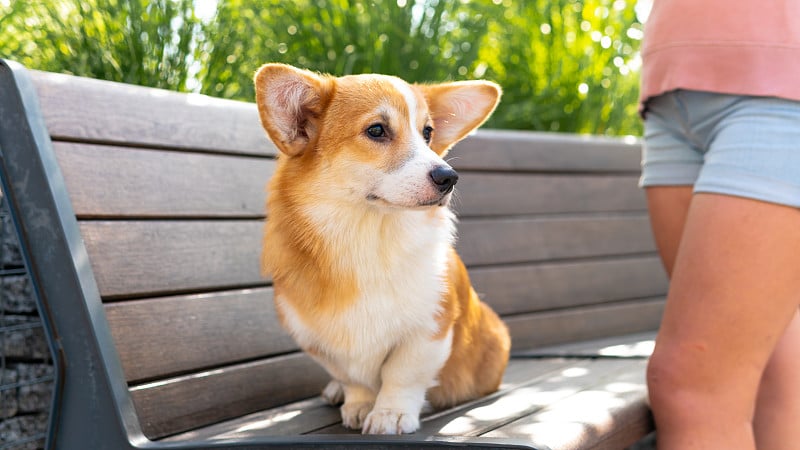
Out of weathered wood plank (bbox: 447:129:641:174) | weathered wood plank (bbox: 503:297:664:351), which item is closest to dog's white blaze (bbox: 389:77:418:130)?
weathered wood plank (bbox: 447:129:641:174)

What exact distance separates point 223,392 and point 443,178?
29.0 inches

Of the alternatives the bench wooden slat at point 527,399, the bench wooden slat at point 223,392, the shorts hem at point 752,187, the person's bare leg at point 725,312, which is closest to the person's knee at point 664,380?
the person's bare leg at point 725,312

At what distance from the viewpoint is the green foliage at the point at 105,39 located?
246cm

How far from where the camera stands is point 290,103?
165 cm

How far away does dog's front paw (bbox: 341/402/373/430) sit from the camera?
67.6 inches

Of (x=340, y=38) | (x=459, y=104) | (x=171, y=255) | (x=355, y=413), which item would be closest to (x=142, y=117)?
(x=171, y=255)

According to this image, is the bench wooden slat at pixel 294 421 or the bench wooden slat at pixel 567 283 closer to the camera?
the bench wooden slat at pixel 294 421

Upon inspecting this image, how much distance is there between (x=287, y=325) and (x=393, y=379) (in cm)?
23

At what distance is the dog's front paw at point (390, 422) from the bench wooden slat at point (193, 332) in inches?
18.5

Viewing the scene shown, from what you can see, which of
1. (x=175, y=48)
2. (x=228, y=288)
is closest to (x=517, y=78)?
(x=175, y=48)

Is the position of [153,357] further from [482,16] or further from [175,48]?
[482,16]

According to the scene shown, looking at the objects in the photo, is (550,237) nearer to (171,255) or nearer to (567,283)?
(567,283)

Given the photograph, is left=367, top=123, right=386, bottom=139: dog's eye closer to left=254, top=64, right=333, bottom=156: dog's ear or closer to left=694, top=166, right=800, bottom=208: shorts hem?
left=254, top=64, right=333, bottom=156: dog's ear

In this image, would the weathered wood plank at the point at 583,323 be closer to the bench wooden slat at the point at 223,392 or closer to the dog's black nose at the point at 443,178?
the bench wooden slat at the point at 223,392
